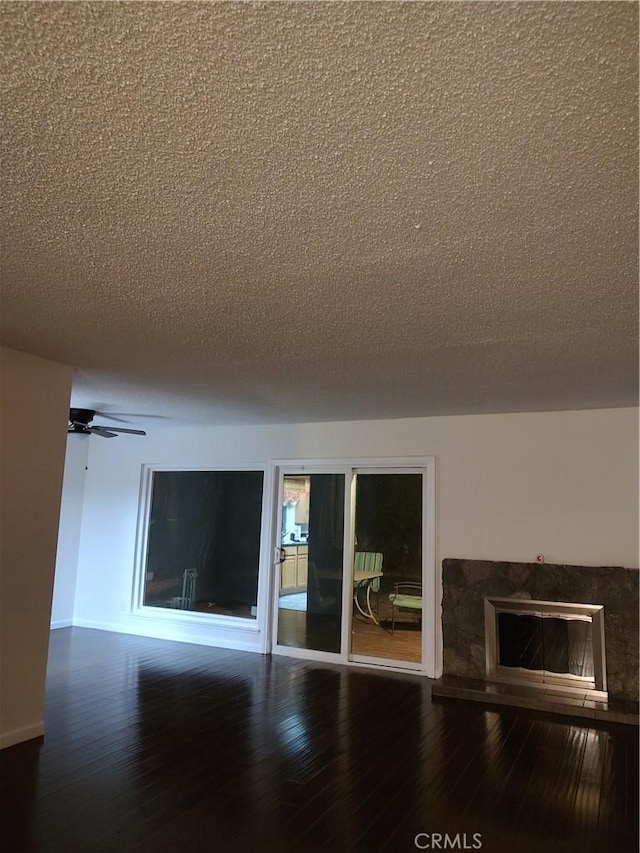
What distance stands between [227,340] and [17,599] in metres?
2.13

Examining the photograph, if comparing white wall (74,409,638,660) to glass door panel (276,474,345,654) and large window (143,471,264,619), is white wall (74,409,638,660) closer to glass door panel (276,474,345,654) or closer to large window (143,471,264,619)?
large window (143,471,264,619)

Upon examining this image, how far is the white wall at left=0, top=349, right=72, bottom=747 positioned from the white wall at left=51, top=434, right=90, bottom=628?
3.38 m

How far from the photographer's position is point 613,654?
4.65 m

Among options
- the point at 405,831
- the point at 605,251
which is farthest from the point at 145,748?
the point at 605,251

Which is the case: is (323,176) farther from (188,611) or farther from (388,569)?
(188,611)

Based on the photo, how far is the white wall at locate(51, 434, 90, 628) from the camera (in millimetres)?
7137

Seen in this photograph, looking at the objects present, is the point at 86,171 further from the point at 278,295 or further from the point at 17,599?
the point at 17,599

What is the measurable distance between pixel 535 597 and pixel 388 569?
4.65ft

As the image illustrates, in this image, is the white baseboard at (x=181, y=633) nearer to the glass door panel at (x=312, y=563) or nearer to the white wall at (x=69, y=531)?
the white wall at (x=69, y=531)

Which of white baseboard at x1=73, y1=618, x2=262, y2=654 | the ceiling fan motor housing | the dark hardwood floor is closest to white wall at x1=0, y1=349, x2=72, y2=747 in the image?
the dark hardwood floor

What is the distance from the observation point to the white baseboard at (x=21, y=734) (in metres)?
3.53

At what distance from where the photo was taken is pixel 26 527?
12.2 ft

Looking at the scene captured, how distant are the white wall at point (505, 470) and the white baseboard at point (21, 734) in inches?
108
